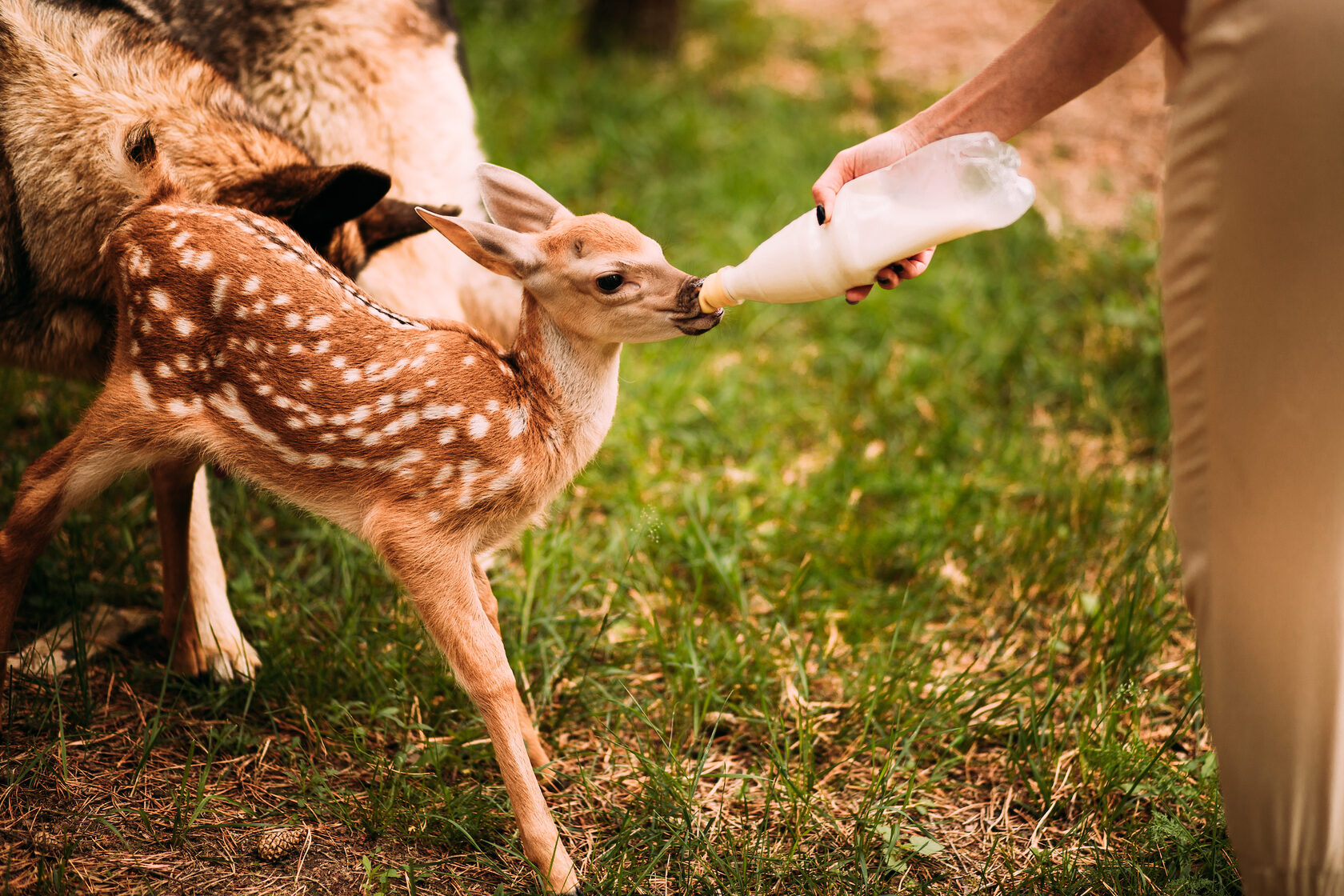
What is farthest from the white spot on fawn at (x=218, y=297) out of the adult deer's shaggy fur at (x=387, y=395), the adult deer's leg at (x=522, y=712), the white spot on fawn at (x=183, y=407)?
the adult deer's leg at (x=522, y=712)

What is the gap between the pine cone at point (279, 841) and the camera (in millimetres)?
2680

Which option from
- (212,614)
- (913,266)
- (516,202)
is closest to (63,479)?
(212,614)

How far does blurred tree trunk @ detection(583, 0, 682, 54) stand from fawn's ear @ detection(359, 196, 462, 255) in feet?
17.5

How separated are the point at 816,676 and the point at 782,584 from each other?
0.54 m

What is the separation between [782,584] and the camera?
4043mm

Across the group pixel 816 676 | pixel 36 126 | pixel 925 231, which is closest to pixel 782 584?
pixel 816 676

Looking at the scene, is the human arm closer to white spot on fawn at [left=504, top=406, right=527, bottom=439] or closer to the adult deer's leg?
white spot on fawn at [left=504, top=406, right=527, bottom=439]

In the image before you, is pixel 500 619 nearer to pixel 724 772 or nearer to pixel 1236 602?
pixel 724 772

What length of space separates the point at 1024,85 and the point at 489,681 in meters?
1.97

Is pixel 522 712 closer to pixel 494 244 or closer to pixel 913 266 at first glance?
pixel 494 244

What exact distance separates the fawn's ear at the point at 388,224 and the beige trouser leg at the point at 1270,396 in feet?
7.56

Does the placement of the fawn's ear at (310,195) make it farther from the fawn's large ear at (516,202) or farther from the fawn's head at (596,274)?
the fawn's head at (596,274)

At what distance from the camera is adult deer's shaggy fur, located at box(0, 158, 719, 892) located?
8.64 feet

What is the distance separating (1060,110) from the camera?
806cm
